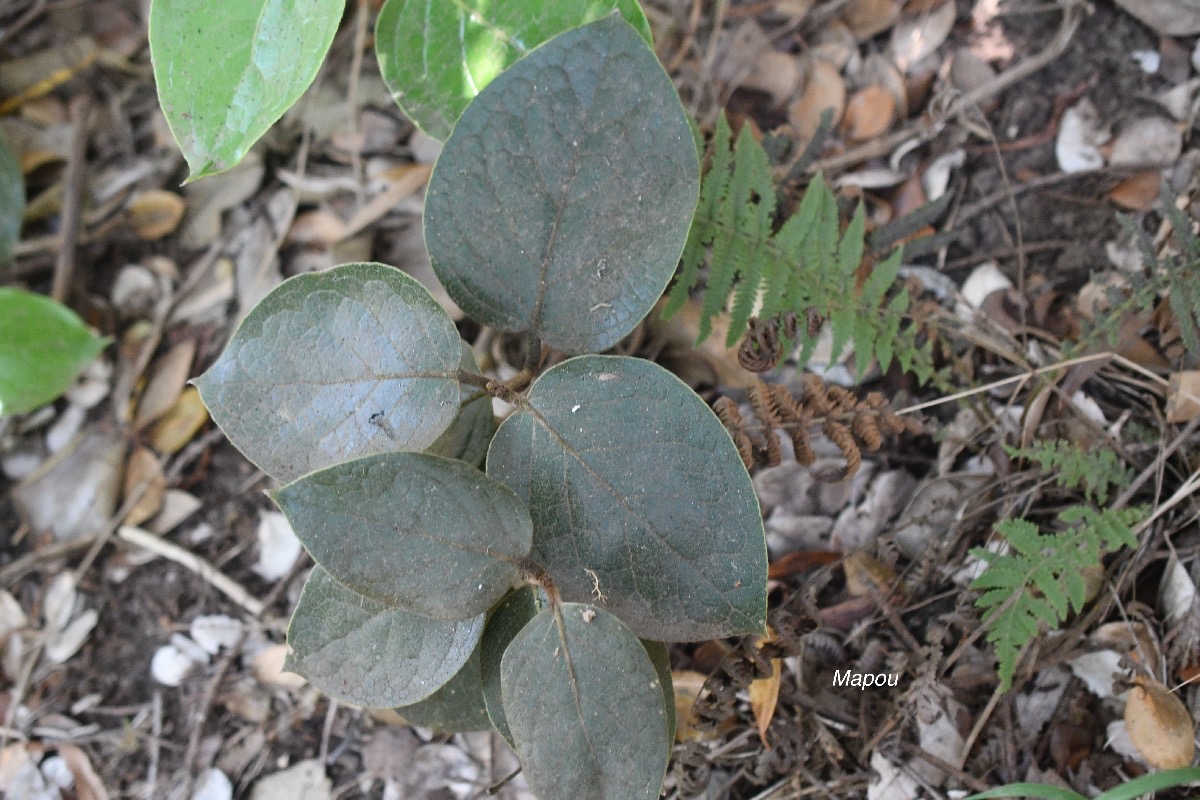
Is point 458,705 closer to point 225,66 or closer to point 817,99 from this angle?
point 225,66

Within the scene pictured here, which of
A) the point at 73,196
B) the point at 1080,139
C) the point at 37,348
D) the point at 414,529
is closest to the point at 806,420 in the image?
the point at 414,529

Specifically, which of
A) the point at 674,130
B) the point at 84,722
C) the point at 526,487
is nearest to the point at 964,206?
the point at 674,130

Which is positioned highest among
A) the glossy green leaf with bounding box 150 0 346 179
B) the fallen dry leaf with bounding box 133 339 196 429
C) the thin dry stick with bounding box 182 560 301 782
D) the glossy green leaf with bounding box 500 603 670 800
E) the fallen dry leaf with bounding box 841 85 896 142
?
the glossy green leaf with bounding box 150 0 346 179

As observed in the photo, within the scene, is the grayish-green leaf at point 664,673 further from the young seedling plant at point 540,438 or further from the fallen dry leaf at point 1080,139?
the fallen dry leaf at point 1080,139

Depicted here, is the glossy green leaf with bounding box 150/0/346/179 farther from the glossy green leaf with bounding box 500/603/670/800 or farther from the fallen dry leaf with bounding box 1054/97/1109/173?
the fallen dry leaf with bounding box 1054/97/1109/173

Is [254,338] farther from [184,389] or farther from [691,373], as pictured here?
[184,389]

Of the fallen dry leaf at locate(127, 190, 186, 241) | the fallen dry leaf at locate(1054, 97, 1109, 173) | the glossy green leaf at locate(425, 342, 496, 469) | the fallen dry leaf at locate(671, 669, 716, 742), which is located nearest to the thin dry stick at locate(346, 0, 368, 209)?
the fallen dry leaf at locate(127, 190, 186, 241)
